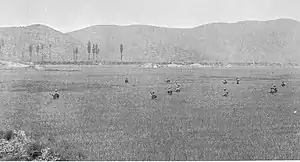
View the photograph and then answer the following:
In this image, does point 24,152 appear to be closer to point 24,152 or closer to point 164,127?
point 24,152

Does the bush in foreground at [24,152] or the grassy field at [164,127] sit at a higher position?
the bush in foreground at [24,152]

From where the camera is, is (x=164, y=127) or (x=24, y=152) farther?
(x=164, y=127)

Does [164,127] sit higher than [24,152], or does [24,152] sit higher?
[24,152]

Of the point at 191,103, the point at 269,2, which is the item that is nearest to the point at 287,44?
the point at 191,103

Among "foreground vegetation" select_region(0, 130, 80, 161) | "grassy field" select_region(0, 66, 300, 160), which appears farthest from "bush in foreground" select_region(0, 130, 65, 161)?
"grassy field" select_region(0, 66, 300, 160)

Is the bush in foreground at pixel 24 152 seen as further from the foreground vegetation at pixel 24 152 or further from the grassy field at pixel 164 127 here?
the grassy field at pixel 164 127

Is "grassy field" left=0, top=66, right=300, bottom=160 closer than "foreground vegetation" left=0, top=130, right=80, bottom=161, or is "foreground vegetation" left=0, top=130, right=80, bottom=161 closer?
"foreground vegetation" left=0, top=130, right=80, bottom=161

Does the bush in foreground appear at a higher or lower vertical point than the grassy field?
higher

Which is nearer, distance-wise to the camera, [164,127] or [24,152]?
[24,152]

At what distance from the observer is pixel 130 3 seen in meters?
18.8

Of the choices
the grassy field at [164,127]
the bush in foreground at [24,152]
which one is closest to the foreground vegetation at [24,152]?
the bush in foreground at [24,152]

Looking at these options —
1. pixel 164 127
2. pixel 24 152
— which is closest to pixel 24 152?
pixel 24 152

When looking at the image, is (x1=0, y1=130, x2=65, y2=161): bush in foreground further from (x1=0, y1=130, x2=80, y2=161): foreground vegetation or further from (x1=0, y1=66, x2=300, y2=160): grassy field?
(x1=0, y1=66, x2=300, y2=160): grassy field

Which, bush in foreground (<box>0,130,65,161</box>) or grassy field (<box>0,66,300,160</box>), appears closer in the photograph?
bush in foreground (<box>0,130,65,161</box>)
